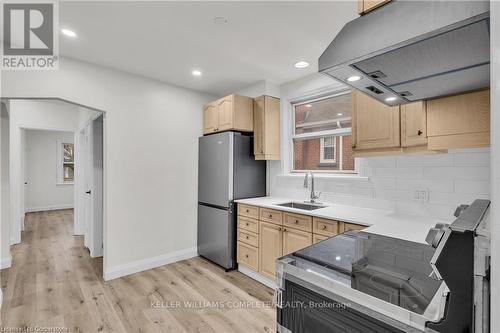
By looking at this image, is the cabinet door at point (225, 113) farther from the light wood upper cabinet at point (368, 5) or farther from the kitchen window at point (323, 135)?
the light wood upper cabinet at point (368, 5)

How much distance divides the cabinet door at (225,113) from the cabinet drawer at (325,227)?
166cm

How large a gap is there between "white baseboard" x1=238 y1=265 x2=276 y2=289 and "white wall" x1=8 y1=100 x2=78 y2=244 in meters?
4.00

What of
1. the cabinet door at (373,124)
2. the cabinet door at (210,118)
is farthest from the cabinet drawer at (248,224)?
the cabinet door at (373,124)

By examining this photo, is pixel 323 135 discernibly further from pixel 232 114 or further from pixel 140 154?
pixel 140 154

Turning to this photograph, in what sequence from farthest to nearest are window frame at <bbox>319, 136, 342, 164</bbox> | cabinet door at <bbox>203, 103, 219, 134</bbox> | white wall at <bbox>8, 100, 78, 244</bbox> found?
white wall at <bbox>8, 100, 78, 244</bbox>, cabinet door at <bbox>203, 103, 219, 134</bbox>, window frame at <bbox>319, 136, 342, 164</bbox>

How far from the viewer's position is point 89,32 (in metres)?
2.17

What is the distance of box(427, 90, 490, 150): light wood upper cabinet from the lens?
58.9 inches

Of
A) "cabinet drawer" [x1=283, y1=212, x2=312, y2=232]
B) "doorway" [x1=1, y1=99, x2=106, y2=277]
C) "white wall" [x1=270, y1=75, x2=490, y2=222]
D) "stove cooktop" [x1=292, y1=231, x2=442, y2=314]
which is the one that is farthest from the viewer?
"doorway" [x1=1, y1=99, x2=106, y2=277]

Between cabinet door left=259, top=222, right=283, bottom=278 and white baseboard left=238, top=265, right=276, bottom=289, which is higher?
cabinet door left=259, top=222, right=283, bottom=278

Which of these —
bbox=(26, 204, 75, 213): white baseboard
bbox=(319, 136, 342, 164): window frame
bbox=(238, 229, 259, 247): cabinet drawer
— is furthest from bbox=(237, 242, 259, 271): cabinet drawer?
bbox=(26, 204, 75, 213): white baseboard

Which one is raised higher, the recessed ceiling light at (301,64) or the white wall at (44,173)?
the recessed ceiling light at (301,64)

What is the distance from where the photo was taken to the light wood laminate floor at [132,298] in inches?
83.8

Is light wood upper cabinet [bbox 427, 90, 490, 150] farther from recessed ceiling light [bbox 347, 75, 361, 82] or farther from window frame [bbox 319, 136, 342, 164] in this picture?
window frame [bbox 319, 136, 342, 164]

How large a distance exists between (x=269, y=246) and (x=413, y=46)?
2.38 m
